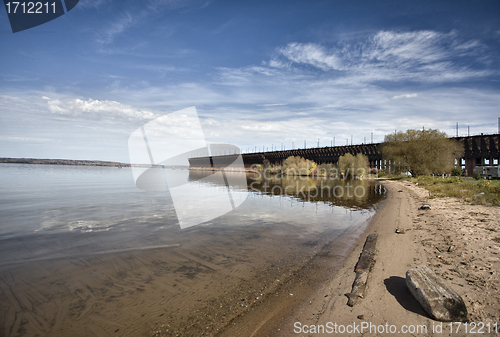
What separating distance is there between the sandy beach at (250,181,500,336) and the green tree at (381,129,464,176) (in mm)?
52370

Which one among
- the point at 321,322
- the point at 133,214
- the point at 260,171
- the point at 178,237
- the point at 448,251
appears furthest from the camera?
the point at 260,171

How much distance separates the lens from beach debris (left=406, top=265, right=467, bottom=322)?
15.4 ft

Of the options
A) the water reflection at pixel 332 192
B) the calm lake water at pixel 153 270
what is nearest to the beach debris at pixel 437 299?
the calm lake water at pixel 153 270

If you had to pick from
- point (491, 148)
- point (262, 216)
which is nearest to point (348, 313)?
point (262, 216)

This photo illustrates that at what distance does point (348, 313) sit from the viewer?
5359mm

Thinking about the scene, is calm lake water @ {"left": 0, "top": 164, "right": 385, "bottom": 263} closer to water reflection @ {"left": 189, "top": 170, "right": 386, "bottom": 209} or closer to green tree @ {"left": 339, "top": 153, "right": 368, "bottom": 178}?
water reflection @ {"left": 189, "top": 170, "right": 386, "bottom": 209}

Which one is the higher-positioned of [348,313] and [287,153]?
[287,153]

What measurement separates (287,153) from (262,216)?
113 meters

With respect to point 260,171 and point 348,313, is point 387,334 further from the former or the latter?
point 260,171

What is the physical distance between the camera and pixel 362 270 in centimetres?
770

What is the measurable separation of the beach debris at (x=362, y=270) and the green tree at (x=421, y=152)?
5543cm

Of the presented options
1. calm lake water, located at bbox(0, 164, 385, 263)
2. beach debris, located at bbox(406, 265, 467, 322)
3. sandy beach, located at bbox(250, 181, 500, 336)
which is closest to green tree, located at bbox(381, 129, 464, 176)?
calm lake water, located at bbox(0, 164, 385, 263)

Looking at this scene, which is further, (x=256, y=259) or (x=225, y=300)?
(x=256, y=259)

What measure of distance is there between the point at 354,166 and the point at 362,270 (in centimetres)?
8095
